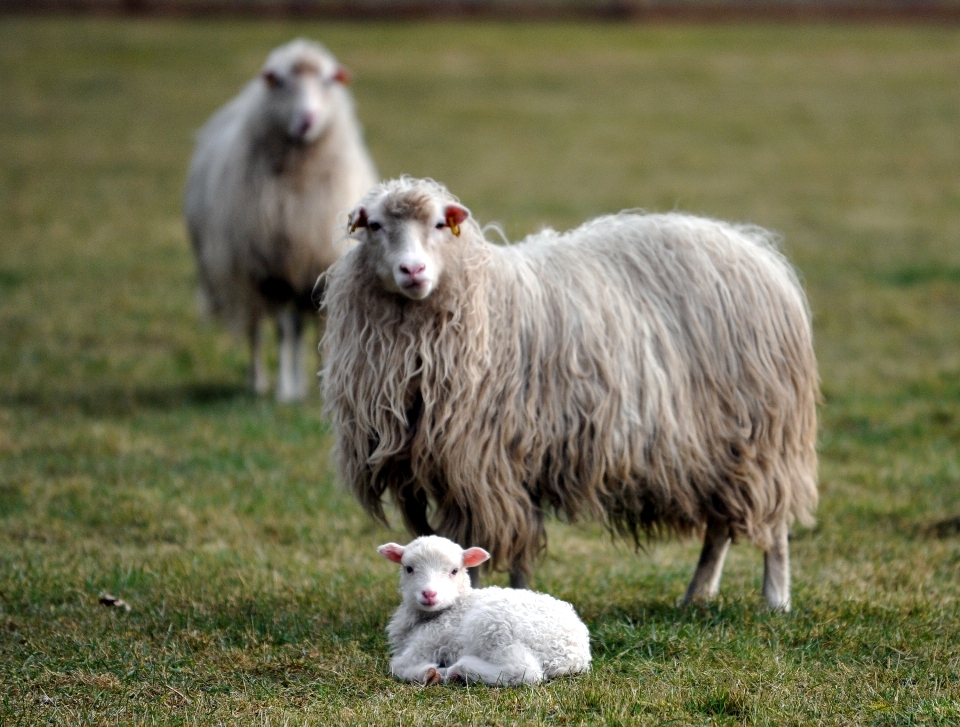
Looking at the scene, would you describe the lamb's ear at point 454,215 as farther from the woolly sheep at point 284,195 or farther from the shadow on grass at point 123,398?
the shadow on grass at point 123,398

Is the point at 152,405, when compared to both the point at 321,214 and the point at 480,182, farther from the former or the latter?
the point at 480,182

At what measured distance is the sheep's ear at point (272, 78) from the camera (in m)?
8.90

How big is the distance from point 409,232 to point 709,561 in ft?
5.98

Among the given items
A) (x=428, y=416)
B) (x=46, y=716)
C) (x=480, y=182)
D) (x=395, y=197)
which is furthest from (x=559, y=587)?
(x=480, y=182)

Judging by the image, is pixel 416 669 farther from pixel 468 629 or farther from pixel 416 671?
pixel 468 629

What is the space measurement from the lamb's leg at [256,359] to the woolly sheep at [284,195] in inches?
0.5

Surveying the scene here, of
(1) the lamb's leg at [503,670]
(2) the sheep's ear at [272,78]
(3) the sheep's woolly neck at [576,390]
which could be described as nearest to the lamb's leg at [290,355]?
(2) the sheep's ear at [272,78]

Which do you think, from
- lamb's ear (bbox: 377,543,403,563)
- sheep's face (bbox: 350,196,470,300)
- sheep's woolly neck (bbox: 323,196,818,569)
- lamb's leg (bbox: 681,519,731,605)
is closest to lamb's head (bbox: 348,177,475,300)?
sheep's face (bbox: 350,196,470,300)

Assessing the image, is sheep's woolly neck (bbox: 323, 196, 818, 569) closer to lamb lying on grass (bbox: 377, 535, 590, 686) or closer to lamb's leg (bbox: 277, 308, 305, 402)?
lamb lying on grass (bbox: 377, 535, 590, 686)

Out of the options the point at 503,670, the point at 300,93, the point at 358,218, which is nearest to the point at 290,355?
the point at 300,93

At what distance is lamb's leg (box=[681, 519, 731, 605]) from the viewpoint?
519cm

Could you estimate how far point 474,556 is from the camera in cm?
430

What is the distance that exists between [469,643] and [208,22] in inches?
1142

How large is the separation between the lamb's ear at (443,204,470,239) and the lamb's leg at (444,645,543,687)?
5.18 feet
